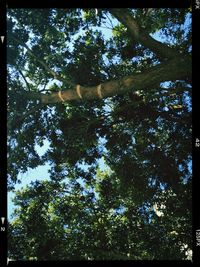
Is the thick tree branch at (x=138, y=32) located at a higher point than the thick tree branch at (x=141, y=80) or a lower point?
higher

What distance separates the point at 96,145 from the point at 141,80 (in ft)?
10.8

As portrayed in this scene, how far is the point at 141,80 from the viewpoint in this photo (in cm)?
687

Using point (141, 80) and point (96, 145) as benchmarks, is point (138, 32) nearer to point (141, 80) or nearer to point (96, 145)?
point (141, 80)

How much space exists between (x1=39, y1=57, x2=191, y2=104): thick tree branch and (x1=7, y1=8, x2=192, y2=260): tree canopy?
0.15m

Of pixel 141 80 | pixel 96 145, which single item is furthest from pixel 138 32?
pixel 96 145

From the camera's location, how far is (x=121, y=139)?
9.53 m

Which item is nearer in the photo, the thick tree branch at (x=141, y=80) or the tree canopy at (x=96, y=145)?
the thick tree branch at (x=141, y=80)

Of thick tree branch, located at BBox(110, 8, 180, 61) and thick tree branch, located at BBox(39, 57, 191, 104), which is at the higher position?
thick tree branch, located at BBox(110, 8, 180, 61)

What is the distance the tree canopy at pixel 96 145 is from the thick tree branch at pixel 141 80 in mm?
155

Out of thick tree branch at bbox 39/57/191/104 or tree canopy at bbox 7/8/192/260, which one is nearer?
thick tree branch at bbox 39/57/191/104

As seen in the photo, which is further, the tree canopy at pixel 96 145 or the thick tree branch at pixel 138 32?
the tree canopy at pixel 96 145

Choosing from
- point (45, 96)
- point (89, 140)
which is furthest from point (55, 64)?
point (89, 140)

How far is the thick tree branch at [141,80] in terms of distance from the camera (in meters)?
6.59

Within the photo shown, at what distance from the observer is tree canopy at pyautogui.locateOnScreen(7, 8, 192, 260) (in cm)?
823
